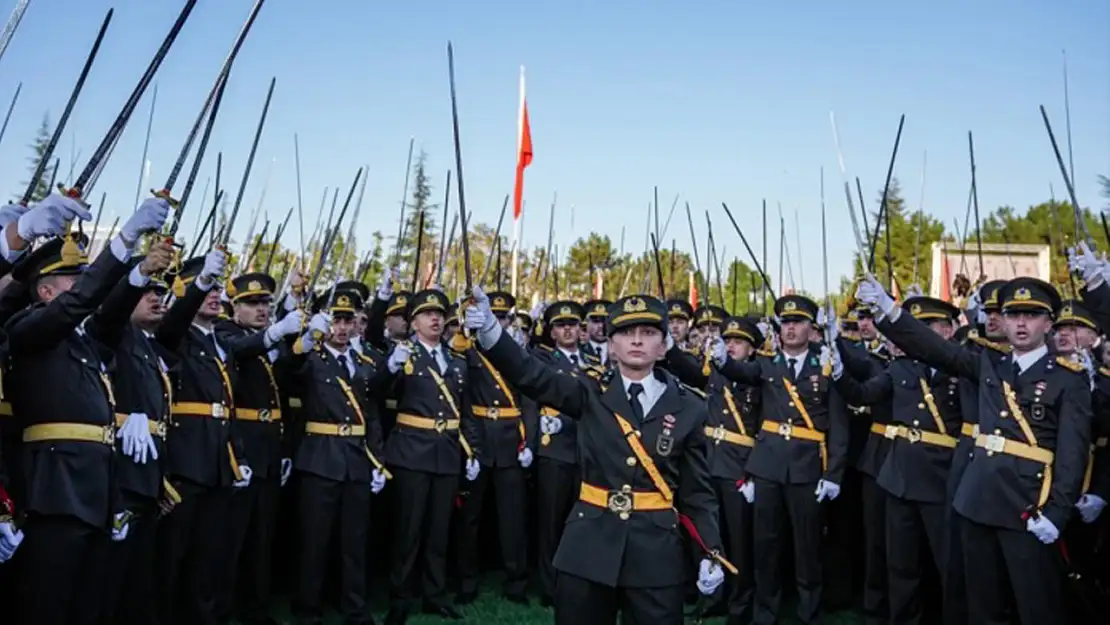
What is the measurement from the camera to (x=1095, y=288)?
581 cm

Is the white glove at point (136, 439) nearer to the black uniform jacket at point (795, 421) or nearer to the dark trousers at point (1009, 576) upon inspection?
the black uniform jacket at point (795, 421)

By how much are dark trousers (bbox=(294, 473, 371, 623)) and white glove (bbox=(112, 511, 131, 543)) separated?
2177 millimetres

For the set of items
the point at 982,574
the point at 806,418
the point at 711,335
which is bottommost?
the point at 982,574

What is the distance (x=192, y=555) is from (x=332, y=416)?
1555 mm

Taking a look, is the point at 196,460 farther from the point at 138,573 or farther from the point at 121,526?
the point at 121,526

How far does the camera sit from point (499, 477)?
867 cm

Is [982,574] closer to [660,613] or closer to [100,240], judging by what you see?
[660,613]

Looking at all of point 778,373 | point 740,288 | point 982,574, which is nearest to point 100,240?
point 778,373

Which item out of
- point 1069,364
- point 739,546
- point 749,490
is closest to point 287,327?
point 749,490

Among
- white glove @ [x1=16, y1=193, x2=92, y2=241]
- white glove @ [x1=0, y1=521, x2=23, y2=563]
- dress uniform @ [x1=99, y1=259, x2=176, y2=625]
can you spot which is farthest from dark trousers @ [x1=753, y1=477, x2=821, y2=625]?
white glove @ [x1=16, y1=193, x2=92, y2=241]

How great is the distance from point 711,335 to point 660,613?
16.9 feet

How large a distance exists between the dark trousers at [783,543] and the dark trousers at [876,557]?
41cm

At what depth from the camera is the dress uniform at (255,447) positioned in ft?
23.0

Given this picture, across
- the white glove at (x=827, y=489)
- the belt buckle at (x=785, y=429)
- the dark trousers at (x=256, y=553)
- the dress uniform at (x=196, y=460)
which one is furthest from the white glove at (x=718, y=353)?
the dress uniform at (x=196, y=460)
